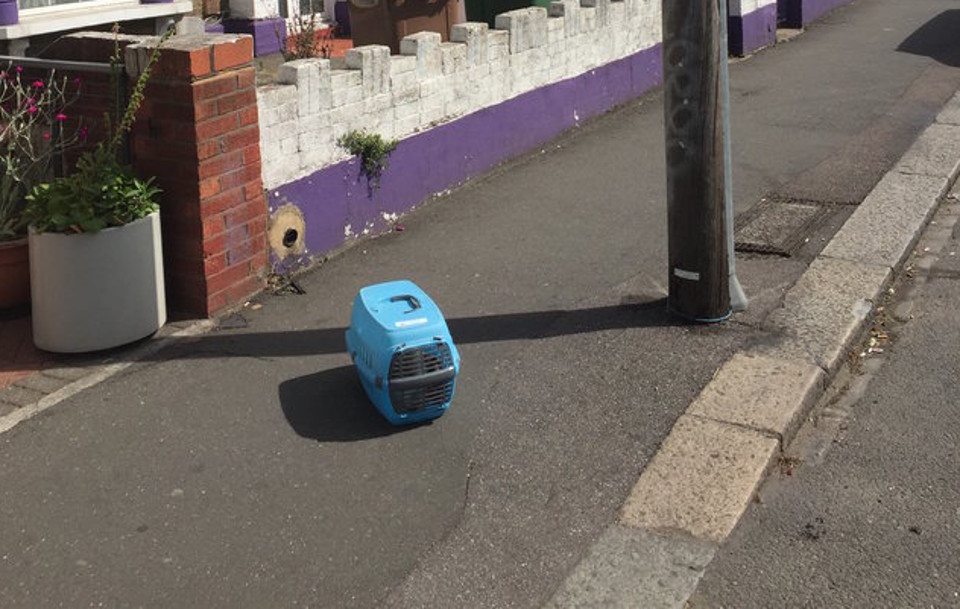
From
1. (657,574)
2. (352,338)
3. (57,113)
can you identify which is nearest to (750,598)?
(657,574)

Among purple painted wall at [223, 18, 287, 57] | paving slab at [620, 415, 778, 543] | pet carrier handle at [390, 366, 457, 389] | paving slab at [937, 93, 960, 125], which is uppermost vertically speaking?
purple painted wall at [223, 18, 287, 57]

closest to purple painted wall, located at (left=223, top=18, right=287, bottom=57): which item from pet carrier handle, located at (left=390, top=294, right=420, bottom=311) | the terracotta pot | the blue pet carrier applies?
the terracotta pot

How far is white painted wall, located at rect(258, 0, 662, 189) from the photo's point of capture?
22.0 feet

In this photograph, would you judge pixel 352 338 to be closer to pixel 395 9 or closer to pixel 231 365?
pixel 231 365

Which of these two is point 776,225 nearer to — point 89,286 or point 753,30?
point 89,286

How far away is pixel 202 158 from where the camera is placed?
5.87 metres

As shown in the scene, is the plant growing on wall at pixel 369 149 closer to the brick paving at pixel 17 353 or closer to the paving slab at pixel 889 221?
the brick paving at pixel 17 353

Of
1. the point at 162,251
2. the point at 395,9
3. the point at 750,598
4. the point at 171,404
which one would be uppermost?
the point at 395,9

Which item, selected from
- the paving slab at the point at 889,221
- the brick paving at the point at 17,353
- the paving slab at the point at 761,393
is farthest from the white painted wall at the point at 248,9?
the paving slab at the point at 761,393

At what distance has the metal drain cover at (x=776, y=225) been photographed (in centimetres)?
724

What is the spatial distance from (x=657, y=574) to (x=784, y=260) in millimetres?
3517

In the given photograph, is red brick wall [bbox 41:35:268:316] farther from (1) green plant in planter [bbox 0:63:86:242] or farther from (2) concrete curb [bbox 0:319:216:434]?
(2) concrete curb [bbox 0:319:216:434]

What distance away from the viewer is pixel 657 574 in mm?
3941

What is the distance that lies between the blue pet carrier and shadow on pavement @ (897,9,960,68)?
406 inches
